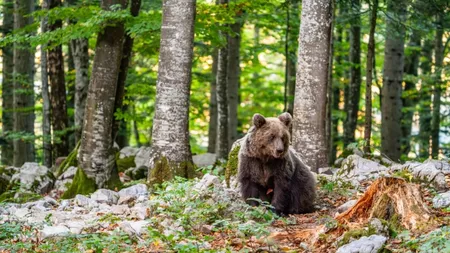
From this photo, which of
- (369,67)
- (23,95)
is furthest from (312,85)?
(23,95)

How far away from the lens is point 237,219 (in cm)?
702

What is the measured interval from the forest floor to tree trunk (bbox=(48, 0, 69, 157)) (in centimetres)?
838

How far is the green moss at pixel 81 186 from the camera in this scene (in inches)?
456

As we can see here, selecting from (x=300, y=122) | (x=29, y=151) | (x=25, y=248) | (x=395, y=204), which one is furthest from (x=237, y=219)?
(x=29, y=151)

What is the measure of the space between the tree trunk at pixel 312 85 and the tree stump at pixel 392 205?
376 centimetres

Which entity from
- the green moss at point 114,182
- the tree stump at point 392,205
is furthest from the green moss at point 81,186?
the tree stump at point 392,205

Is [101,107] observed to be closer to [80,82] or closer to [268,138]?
[80,82]

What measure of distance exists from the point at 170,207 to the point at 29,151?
13.4 m

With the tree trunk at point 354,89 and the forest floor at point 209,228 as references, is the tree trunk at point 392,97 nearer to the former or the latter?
the tree trunk at point 354,89

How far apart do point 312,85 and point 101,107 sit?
4.08 meters

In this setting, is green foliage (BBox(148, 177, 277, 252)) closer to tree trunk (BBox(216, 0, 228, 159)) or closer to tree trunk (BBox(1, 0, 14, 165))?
tree trunk (BBox(216, 0, 228, 159))

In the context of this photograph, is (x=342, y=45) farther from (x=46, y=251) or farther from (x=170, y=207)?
(x=46, y=251)

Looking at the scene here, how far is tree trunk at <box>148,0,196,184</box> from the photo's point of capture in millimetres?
9859

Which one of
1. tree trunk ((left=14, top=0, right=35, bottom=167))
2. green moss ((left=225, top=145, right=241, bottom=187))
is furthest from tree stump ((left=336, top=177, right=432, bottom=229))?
tree trunk ((left=14, top=0, right=35, bottom=167))
